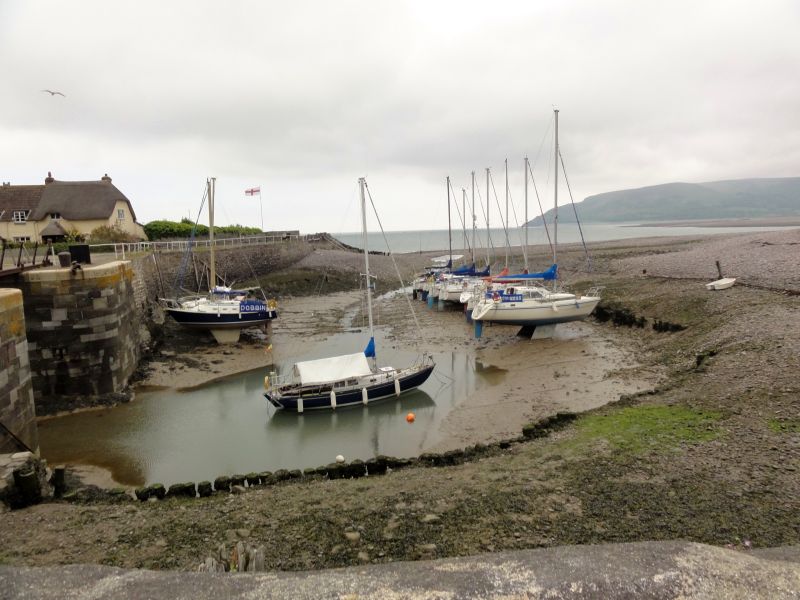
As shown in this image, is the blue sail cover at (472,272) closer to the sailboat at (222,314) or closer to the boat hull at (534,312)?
the boat hull at (534,312)

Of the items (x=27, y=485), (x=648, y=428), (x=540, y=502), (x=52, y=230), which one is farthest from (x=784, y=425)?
(x=52, y=230)

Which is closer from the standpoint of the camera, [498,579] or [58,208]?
[498,579]

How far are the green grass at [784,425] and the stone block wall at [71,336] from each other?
22.3 meters

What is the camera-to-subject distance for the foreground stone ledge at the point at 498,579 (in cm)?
518

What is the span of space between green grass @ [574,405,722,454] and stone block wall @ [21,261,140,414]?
59.8ft

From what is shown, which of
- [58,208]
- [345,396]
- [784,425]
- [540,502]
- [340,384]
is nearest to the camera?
[540,502]

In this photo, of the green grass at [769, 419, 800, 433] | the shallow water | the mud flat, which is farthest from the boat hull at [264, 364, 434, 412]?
the green grass at [769, 419, 800, 433]

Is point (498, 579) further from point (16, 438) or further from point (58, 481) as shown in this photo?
point (16, 438)

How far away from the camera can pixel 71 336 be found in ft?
62.8

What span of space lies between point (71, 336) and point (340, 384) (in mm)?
10733

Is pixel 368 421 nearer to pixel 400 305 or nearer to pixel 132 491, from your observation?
pixel 132 491

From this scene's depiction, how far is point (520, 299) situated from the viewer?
90.9ft

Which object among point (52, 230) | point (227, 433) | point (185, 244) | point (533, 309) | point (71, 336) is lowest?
point (227, 433)

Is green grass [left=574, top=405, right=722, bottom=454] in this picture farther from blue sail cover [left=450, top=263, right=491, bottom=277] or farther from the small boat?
blue sail cover [left=450, top=263, right=491, bottom=277]
